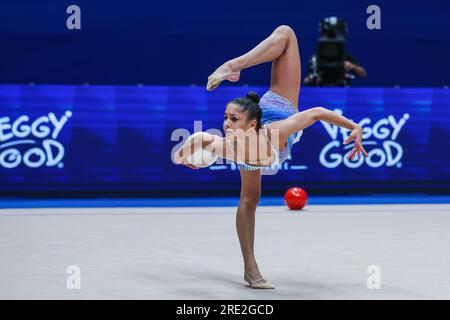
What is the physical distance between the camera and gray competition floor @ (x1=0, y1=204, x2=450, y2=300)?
488cm

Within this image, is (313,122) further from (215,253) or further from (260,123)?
(215,253)

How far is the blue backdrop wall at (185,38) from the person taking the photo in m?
12.5

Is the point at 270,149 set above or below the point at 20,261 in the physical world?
above

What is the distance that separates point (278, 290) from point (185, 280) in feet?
2.08

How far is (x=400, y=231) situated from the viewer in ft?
24.9

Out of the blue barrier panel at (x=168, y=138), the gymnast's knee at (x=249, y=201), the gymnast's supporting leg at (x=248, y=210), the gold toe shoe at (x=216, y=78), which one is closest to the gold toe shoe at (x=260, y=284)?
the gymnast's supporting leg at (x=248, y=210)

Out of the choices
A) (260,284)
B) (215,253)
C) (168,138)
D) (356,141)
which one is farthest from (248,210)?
(168,138)

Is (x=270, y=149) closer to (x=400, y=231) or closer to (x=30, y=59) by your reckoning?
(x=400, y=231)

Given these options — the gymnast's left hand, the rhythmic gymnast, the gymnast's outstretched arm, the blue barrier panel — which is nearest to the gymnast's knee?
the rhythmic gymnast

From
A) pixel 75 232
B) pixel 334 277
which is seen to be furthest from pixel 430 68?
pixel 334 277

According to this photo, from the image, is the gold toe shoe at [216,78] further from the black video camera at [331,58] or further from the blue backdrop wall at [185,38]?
the blue backdrop wall at [185,38]

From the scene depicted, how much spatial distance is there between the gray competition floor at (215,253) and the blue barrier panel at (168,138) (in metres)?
0.89

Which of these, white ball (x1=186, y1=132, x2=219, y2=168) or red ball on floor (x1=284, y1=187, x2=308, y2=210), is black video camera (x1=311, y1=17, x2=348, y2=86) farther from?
white ball (x1=186, y1=132, x2=219, y2=168)
